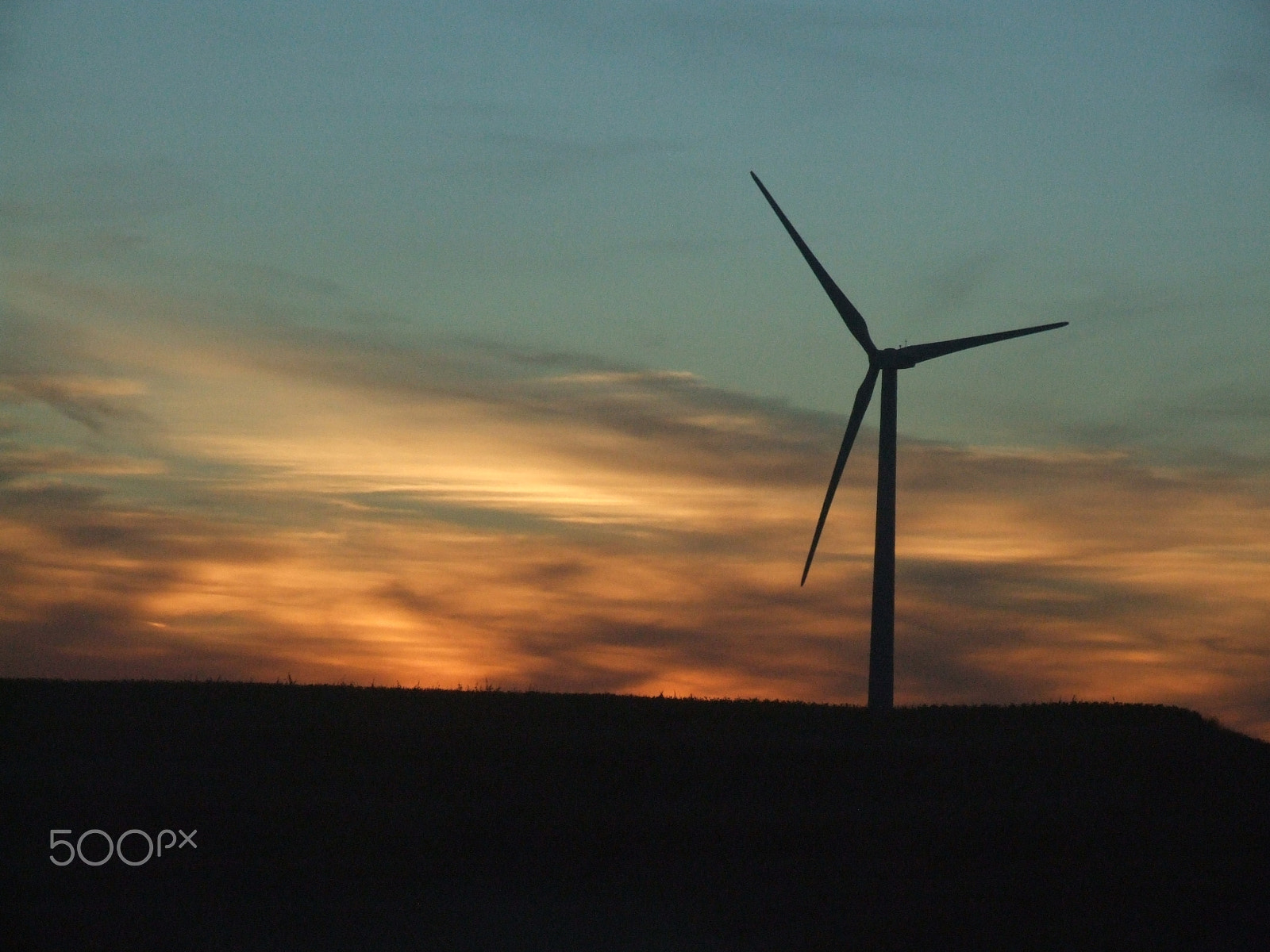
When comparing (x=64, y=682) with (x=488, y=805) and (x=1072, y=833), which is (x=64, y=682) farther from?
(x=1072, y=833)

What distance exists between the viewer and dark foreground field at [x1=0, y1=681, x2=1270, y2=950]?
2405cm

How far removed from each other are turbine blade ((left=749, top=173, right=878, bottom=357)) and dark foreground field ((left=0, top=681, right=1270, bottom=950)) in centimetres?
1282

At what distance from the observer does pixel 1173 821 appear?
1288 inches

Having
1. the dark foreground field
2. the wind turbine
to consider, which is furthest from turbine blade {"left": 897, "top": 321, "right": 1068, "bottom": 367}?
the dark foreground field

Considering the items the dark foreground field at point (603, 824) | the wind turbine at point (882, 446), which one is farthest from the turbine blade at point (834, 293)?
the dark foreground field at point (603, 824)

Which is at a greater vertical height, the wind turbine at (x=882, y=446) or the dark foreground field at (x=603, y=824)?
the wind turbine at (x=882, y=446)

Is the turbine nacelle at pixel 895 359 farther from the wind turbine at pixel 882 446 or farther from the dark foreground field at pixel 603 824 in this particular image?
the dark foreground field at pixel 603 824

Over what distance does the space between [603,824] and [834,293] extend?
2430 centimetres

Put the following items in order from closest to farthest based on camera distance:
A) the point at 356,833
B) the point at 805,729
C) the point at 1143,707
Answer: the point at 356,833
the point at 805,729
the point at 1143,707

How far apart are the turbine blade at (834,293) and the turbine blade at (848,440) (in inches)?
38.9

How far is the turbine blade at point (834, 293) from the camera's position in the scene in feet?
157

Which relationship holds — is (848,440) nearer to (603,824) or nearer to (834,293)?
(834,293)

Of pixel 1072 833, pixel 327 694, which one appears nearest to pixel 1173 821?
pixel 1072 833

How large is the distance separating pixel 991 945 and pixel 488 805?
38.9ft
